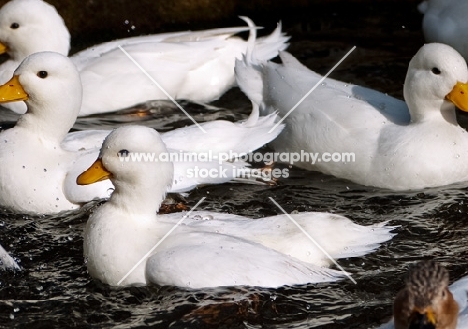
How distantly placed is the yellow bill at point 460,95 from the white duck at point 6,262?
3.55m

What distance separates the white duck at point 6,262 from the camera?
6680mm

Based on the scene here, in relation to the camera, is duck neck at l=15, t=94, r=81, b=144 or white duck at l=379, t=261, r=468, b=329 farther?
duck neck at l=15, t=94, r=81, b=144

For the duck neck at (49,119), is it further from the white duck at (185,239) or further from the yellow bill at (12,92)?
the white duck at (185,239)

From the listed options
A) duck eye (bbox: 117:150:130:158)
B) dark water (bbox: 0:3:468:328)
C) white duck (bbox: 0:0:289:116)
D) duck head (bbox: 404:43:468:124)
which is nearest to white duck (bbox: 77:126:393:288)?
duck eye (bbox: 117:150:130:158)

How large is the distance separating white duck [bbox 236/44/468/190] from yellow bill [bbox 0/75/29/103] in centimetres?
216

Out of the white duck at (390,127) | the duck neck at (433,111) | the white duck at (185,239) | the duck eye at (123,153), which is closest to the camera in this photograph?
the white duck at (185,239)

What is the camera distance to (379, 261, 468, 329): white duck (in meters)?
5.29

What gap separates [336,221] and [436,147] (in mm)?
1619

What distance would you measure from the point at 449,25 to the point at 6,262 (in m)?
5.40

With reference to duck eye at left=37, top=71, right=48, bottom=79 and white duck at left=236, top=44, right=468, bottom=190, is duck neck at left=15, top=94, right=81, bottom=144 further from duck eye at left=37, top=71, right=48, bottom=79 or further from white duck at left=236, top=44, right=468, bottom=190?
white duck at left=236, top=44, right=468, bottom=190

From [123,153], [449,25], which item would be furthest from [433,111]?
[123,153]

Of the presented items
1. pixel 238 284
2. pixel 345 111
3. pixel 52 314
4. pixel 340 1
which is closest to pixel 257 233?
pixel 238 284

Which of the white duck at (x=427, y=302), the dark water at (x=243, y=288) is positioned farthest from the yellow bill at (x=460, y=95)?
the white duck at (x=427, y=302)

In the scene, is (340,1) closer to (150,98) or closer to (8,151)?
(150,98)
